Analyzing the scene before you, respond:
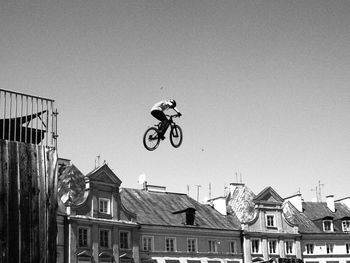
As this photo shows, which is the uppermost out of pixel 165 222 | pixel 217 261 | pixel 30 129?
pixel 30 129

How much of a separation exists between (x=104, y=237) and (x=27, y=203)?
84.4 feet

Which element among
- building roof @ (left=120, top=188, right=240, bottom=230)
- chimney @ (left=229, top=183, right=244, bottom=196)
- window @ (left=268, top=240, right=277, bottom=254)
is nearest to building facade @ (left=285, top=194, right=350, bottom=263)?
window @ (left=268, top=240, right=277, bottom=254)

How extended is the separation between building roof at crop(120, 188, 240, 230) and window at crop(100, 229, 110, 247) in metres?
3.60

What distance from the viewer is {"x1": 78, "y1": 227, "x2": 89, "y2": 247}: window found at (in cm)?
4744

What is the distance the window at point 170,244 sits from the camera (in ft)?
175

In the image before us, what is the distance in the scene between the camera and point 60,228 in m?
46.1

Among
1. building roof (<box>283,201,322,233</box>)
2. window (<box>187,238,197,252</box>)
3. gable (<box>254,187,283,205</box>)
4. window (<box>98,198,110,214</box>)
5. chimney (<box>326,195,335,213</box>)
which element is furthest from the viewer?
chimney (<box>326,195,335,213</box>)

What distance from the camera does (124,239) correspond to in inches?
1996

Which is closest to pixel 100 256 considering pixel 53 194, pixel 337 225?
pixel 53 194

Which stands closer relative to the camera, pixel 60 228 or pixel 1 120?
pixel 1 120

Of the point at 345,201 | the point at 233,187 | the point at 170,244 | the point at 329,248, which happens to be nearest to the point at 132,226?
the point at 170,244

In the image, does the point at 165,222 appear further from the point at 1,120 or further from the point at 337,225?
the point at 1,120

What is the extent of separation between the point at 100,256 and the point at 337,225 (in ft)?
97.3

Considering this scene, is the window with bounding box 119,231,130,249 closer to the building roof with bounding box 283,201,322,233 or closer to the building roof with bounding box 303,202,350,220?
the building roof with bounding box 283,201,322,233
